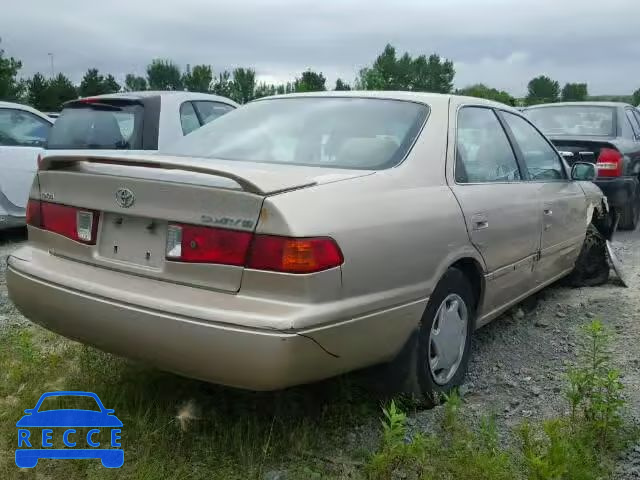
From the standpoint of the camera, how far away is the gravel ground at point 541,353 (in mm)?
3222

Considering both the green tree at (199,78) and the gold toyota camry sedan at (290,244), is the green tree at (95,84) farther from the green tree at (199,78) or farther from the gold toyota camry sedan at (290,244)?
the gold toyota camry sedan at (290,244)

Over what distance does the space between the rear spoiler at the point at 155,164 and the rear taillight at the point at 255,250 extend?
7.3 inches

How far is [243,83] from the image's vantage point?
234 ft

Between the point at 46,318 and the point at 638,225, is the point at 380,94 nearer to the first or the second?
the point at 46,318

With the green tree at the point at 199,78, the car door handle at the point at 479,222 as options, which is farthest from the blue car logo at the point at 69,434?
the green tree at the point at 199,78

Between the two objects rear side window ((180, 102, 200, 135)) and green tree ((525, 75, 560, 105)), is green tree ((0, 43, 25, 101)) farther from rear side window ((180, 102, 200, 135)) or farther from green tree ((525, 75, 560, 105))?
green tree ((525, 75, 560, 105))

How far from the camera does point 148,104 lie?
6.43 metres

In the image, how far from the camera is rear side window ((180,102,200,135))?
264 inches

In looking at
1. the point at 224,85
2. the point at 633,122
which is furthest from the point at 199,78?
the point at 633,122

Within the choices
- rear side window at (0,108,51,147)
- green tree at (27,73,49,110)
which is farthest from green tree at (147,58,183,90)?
rear side window at (0,108,51,147)

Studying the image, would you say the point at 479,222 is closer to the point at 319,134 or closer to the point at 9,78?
the point at 319,134

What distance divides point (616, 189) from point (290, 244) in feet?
20.0

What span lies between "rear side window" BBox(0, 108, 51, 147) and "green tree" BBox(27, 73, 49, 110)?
47.3 metres

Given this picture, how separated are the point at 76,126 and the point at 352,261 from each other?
5.10 metres
